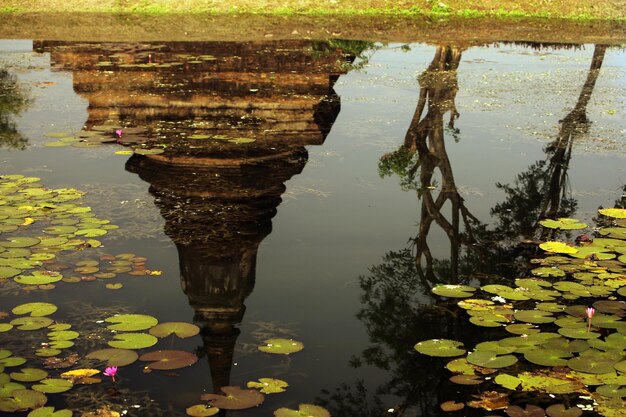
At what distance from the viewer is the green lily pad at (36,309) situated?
636 cm

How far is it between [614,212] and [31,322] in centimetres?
521

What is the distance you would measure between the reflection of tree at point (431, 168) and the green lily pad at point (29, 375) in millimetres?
3098

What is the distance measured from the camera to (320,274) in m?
7.31

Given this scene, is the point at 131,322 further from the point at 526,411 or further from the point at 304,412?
the point at 526,411

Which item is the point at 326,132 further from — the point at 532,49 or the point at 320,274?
the point at 532,49

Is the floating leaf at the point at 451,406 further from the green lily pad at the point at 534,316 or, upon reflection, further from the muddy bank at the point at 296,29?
the muddy bank at the point at 296,29

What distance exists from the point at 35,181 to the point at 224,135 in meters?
2.53

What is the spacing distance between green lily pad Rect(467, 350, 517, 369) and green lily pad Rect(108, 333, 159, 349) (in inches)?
78.2

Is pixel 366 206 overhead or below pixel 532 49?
below

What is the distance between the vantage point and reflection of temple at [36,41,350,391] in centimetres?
712

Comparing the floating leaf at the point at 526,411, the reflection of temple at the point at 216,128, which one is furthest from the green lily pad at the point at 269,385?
the floating leaf at the point at 526,411

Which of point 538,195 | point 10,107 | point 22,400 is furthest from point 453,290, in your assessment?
point 10,107

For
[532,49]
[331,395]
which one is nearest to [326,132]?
[331,395]

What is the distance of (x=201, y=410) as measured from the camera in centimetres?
515
